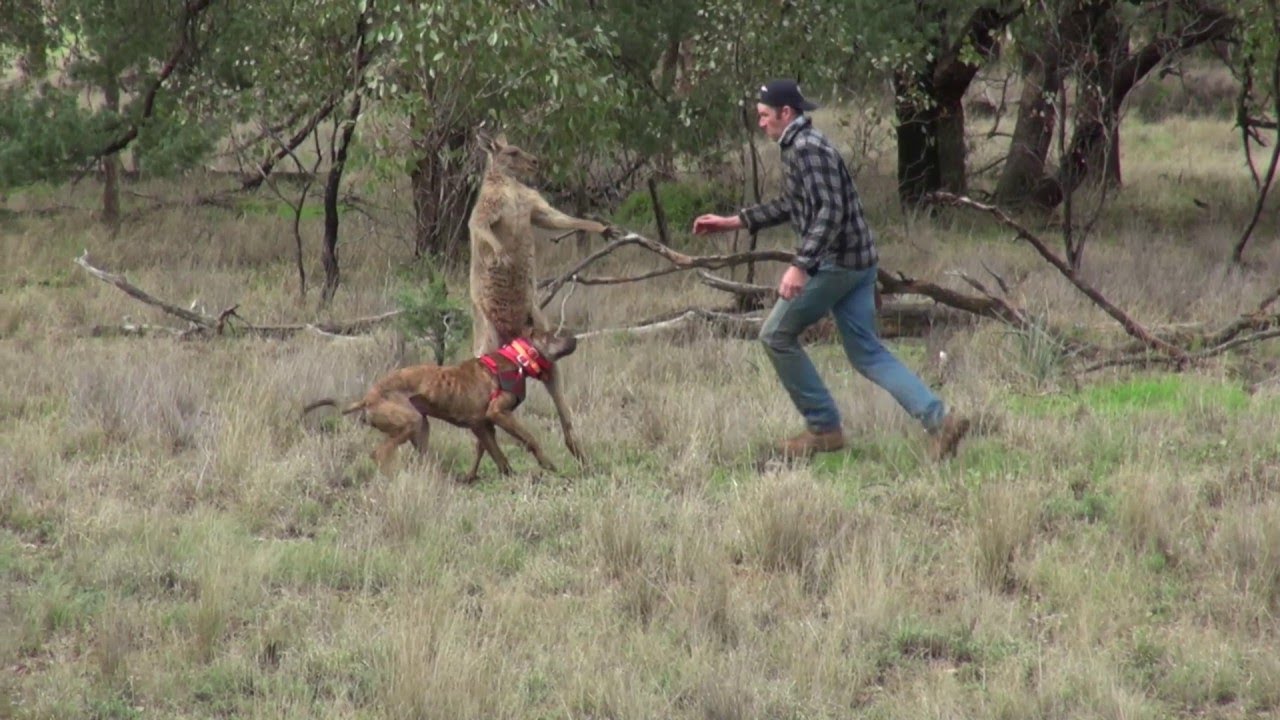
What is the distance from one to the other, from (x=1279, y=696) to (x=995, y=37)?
12952 millimetres

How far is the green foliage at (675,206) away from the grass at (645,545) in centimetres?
621

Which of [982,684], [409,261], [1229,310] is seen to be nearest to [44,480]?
[982,684]

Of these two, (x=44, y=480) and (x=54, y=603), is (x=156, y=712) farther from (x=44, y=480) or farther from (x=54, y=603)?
(x=44, y=480)

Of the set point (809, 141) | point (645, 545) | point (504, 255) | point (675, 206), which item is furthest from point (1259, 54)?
point (645, 545)

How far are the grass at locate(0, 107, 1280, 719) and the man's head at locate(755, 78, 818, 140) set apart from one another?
6.01ft

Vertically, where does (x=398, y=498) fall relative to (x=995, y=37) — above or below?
below

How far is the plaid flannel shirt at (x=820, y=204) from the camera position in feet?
27.7

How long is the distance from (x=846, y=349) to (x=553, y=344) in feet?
5.24

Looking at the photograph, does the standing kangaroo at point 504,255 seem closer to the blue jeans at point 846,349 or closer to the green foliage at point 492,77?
the blue jeans at point 846,349

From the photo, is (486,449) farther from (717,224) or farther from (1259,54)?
(1259,54)

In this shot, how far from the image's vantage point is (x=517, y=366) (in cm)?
864

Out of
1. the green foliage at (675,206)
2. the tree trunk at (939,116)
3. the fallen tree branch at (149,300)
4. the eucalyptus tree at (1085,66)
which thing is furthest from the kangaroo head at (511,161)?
the tree trunk at (939,116)

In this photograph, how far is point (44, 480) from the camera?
337 inches

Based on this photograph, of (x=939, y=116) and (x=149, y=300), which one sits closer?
(x=149, y=300)
